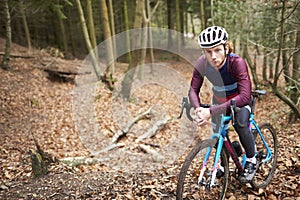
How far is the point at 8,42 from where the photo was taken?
11773 mm

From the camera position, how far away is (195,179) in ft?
13.8

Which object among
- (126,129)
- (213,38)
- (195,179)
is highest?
(213,38)

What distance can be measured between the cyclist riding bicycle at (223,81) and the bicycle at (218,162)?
123mm

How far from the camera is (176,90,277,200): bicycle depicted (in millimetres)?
2893

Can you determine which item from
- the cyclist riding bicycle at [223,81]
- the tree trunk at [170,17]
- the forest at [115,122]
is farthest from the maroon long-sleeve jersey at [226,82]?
the tree trunk at [170,17]

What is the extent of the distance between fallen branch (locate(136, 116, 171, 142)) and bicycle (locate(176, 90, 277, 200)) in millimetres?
3938

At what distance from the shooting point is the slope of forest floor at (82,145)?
4148 millimetres

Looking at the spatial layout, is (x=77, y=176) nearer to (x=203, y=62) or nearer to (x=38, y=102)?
(x=203, y=62)

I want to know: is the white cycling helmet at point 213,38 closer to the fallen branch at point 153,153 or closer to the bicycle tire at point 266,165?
the bicycle tire at point 266,165

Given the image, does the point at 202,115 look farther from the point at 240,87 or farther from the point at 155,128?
the point at 155,128

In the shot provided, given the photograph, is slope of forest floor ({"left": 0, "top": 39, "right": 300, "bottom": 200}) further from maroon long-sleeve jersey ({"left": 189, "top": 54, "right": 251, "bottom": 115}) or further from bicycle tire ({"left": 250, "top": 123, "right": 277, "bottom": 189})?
maroon long-sleeve jersey ({"left": 189, "top": 54, "right": 251, "bottom": 115})

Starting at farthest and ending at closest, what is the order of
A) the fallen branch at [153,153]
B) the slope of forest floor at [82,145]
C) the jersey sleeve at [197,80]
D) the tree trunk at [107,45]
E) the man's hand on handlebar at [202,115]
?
the tree trunk at [107,45]
the fallen branch at [153,153]
the slope of forest floor at [82,145]
the jersey sleeve at [197,80]
the man's hand on handlebar at [202,115]

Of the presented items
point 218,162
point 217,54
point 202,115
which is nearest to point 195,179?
point 218,162

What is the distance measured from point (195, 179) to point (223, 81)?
5.91 ft
